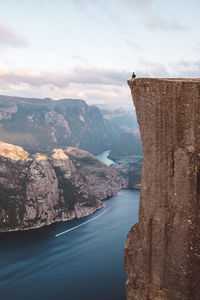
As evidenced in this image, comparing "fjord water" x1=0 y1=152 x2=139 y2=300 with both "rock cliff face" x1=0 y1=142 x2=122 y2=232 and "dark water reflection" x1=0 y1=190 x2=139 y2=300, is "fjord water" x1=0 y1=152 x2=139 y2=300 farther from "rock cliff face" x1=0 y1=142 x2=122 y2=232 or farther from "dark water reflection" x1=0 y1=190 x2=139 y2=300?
"rock cliff face" x1=0 y1=142 x2=122 y2=232

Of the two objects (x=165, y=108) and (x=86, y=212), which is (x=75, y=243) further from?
(x=165, y=108)

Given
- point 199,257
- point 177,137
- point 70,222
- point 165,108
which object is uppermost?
point 165,108

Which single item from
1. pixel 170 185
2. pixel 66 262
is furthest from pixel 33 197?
pixel 170 185

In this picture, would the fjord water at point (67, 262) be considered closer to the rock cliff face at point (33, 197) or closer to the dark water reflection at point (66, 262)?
the dark water reflection at point (66, 262)

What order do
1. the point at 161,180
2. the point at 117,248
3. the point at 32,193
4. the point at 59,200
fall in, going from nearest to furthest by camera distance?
the point at 161,180
the point at 117,248
the point at 32,193
the point at 59,200

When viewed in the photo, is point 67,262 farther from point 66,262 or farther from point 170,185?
point 170,185

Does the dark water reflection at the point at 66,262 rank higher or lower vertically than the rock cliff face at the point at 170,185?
lower

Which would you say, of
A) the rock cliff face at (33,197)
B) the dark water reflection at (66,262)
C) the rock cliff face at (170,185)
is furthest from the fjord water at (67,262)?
the rock cliff face at (170,185)

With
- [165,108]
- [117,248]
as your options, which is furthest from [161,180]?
[117,248]
